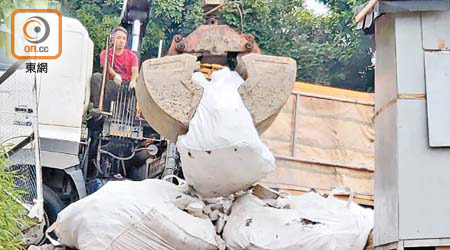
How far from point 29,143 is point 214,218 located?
205cm

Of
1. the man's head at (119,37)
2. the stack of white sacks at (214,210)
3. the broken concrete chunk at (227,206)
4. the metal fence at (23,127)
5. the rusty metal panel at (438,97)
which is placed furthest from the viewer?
the man's head at (119,37)

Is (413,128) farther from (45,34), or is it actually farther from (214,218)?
(45,34)

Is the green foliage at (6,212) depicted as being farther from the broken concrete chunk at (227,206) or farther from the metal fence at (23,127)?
the metal fence at (23,127)

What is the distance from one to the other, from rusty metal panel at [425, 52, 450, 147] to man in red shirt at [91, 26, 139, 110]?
3.82 meters

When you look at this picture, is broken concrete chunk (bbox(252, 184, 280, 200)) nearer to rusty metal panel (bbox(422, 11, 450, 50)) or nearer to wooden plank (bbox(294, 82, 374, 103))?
rusty metal panel (bbox(422, 11, 450, 50))

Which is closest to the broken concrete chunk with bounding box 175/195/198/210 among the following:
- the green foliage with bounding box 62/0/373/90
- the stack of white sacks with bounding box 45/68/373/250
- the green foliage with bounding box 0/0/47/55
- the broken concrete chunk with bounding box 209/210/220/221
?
the stack of white sacks with bounding box 45/68/373/250

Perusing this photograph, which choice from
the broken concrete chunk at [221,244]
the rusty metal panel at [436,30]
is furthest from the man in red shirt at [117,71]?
the rusty metal panel at [436,30]

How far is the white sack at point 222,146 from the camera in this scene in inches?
130

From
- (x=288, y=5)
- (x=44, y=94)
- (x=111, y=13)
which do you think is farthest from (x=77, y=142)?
(x=288, y=5)

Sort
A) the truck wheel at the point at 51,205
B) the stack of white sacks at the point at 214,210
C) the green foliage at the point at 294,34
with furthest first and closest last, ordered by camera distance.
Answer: the green foliage at the point at 294,34, the truck wheel at the point at 51,205, the stack of white sacks at the point at 214,210

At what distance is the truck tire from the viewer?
5.70 metres

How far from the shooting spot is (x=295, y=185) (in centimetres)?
645

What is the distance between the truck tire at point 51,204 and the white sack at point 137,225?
7.47ft

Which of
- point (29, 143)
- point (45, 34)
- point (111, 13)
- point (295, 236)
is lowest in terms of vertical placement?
point (295, 236)
